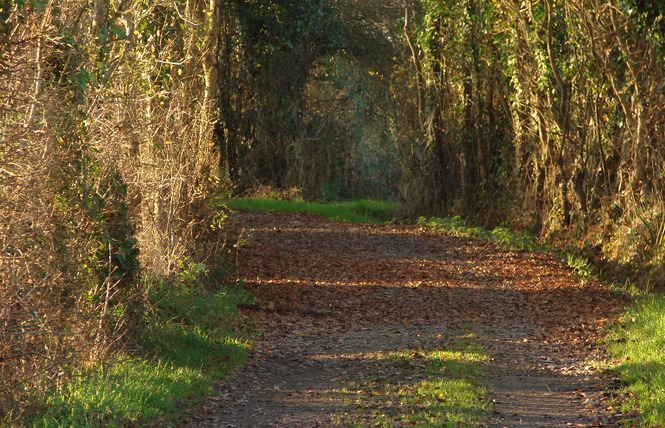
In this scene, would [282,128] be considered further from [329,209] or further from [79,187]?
[79,187]

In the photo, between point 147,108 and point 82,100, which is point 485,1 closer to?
point 147,108

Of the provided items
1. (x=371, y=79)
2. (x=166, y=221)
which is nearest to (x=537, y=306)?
(x=166, y=221)

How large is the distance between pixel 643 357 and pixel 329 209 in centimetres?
1541

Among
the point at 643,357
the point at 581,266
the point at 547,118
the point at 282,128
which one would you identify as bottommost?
the point at 643,357

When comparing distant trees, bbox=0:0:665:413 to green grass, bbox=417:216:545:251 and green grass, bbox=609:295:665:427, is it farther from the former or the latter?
green grass, bbox=609:295:665:427

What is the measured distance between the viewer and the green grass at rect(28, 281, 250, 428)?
22.2 feet

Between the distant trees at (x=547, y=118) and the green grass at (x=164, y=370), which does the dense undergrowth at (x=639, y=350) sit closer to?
the distant trees at (x=547, y=118)

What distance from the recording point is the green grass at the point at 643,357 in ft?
25.1

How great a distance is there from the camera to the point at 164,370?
27.4 feet

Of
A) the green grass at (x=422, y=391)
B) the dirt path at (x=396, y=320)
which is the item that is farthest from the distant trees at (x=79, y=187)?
the green grass at (x=422, y=391)

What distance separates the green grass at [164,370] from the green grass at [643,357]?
144 inches

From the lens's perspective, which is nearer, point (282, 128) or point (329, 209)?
point (329, 209)

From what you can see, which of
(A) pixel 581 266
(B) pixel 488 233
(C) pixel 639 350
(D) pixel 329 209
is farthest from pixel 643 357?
(D) pixel 329 209

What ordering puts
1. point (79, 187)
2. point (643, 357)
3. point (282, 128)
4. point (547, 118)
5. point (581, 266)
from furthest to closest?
point (282, 128) → point (547, 118) → point (581, 266) → point (643, 357) → point (79, 187)
